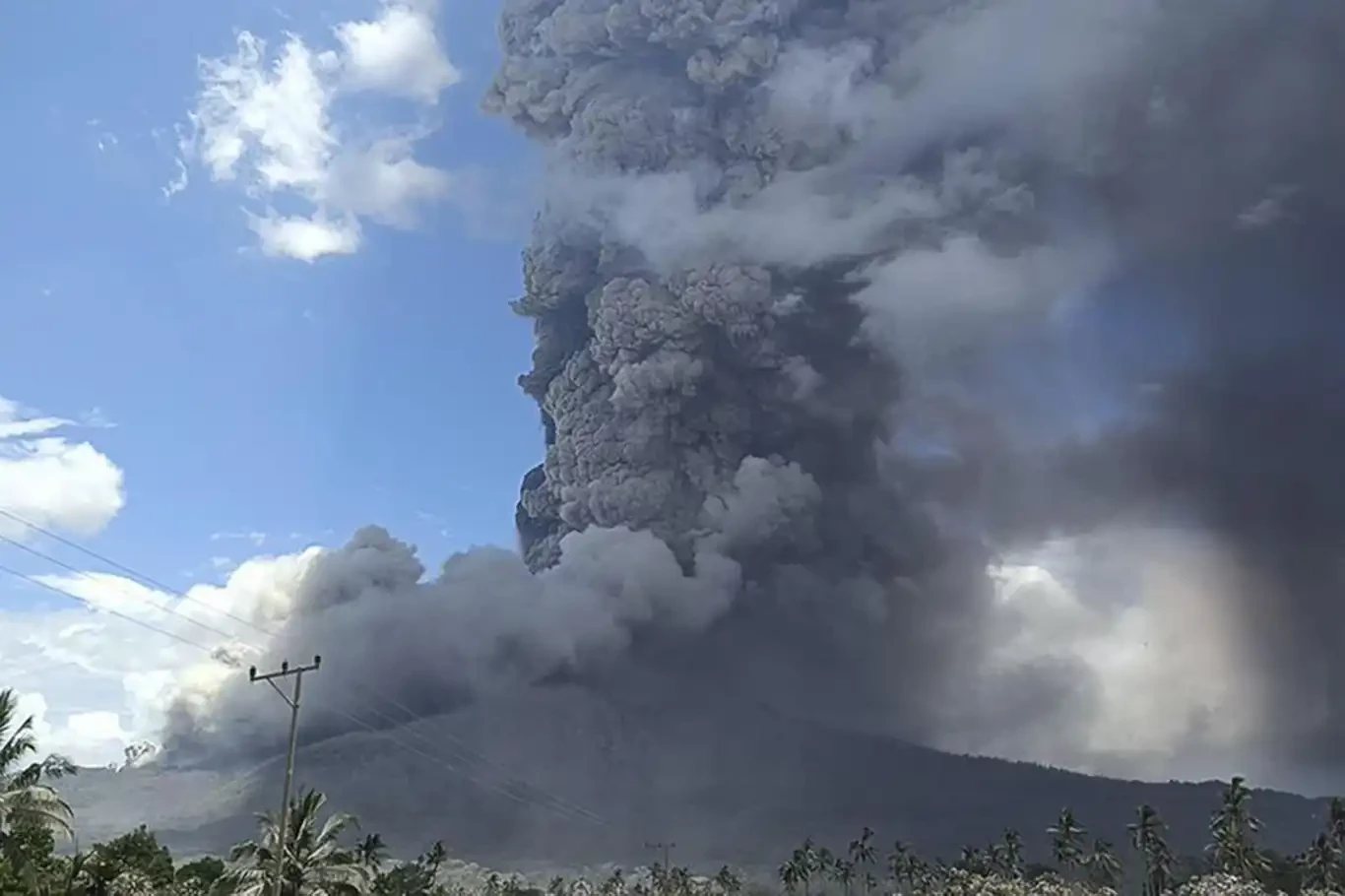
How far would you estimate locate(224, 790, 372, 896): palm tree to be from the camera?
3744 centimetres

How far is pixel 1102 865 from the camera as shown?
119m

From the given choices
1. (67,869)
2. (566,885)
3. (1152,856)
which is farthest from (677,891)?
(67,869)

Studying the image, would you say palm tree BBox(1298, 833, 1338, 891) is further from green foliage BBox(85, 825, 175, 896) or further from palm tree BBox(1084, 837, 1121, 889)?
green foliage BBox(85, 825, 175, 896)

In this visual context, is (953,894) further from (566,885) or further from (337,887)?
(566,885)

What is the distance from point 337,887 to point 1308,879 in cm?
9304

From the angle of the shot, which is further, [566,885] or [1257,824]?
[566,885]

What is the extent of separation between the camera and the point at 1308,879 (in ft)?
335

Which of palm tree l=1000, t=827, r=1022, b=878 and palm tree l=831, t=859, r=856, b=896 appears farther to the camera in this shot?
palm tree l=831, t=859, r=856, b=896

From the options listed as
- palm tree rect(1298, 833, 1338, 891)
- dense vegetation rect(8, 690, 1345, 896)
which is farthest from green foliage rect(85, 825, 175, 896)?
palm tree rect(1298, 833, 1338, 891)

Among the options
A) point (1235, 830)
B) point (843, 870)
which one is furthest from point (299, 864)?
point (843, 870)

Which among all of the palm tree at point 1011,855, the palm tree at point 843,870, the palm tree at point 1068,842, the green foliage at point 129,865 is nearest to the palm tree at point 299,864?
the green foliage at point 129,865

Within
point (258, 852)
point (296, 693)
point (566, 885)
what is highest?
point (296, 693)

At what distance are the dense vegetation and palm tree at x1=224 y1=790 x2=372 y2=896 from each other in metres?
0.04

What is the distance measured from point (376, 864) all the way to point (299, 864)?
3528cm
